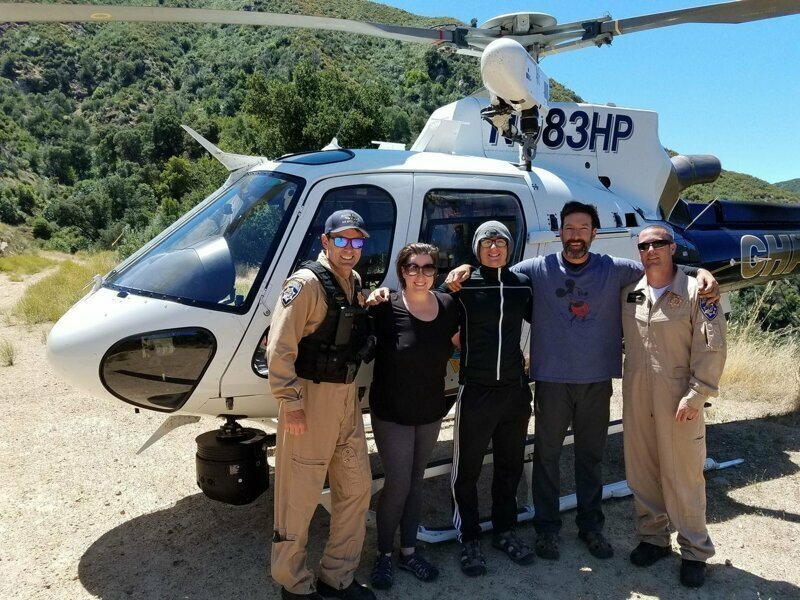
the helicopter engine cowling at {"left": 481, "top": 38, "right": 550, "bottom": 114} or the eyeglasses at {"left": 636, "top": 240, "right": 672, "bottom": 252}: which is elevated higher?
the helicopter engine cowling at {"left": 481, "top": 38, "right": 550, "bottom": 114}

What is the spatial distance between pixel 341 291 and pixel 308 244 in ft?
2.03

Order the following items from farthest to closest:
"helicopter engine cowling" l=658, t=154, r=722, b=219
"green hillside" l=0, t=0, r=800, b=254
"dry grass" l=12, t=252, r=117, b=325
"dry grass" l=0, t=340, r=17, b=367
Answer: "green hillside" l=0, t=0, r=800, b=254
"dry grass" l=12, t=252, r=117, b=325
"dry grass" l=0, t=340, r=17, b=367
"helicopter engine cowling" l=658, t=154, r=722, b=219

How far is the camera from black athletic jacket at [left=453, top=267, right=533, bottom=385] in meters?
3.43

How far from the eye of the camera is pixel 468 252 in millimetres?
4152

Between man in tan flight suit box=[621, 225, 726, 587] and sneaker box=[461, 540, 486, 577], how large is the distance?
3.04ft

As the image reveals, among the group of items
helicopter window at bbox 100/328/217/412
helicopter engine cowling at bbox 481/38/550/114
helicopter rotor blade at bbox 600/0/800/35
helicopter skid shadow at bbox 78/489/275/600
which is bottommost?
helicopter skid shadow at bbox 78/489/275/600

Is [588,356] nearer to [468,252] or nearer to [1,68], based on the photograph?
[468,252]

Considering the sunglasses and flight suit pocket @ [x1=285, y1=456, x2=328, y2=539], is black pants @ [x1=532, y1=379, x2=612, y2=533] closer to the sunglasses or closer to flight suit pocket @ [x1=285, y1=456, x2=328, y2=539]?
the sunglasses

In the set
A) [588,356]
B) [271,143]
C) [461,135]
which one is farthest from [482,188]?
[271,143]

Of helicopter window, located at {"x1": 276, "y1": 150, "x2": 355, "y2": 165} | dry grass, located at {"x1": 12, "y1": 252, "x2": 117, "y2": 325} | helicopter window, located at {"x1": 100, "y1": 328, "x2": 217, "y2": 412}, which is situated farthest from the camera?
dry grass, located at {"x1": 12, "y1": 252, "x2": 117, "y2": 325}

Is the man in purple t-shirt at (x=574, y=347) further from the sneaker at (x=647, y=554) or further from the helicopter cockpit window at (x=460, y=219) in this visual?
the helicopter cockpit window at (x=460, y=219)

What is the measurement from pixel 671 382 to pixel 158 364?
2.75 m

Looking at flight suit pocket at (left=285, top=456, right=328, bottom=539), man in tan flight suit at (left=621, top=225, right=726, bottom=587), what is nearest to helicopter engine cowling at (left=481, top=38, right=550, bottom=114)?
man in tan flight suit at (left=621, top=225, right=726, bottom=587)

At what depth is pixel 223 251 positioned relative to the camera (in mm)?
3639
